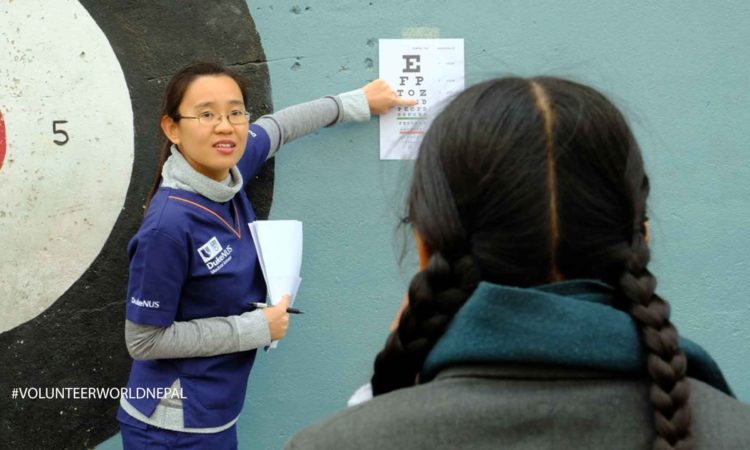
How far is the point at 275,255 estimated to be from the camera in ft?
7.42

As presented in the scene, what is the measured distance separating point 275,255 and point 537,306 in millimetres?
1393

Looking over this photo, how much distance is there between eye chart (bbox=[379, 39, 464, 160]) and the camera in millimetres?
2662

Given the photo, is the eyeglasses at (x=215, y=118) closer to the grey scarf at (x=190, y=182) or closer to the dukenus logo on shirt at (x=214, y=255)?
the grey scarf at (x=190, y=182)

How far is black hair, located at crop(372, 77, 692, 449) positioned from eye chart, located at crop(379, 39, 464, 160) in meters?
1.63

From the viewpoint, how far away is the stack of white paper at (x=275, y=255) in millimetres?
2254

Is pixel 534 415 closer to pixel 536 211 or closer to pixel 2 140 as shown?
pixel 536 211

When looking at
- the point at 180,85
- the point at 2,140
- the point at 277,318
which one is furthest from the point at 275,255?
the point at 2,140

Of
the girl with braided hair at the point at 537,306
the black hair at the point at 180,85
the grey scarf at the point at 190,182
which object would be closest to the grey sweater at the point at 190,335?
the grey scarf at the point at 190,182

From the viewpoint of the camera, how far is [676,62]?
2686mm

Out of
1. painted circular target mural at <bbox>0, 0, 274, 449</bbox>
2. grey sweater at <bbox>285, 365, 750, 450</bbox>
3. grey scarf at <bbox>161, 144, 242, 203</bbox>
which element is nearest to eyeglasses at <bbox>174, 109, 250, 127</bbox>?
grey scarf at <bbox>161, 144, 242, 203</bbox>

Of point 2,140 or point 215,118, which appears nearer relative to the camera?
point 215,118

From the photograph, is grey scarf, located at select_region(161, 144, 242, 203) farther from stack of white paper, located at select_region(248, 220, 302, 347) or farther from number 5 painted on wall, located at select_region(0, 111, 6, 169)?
number 5 painted on wall, located at select_region(0, 111, 6, 169)

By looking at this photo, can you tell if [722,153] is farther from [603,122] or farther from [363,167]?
[603,122]

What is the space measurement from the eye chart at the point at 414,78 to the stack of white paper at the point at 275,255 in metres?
0.55
